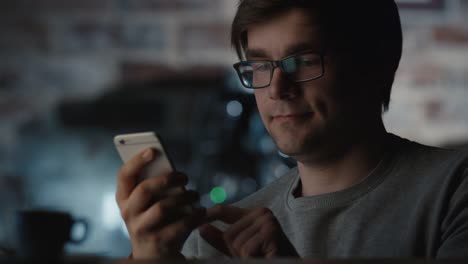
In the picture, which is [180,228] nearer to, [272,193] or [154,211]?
[154,211]

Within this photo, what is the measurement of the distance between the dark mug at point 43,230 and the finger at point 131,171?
190 millimetres

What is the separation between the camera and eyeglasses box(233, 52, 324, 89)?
46.0 inches

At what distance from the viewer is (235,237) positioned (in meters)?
1.03

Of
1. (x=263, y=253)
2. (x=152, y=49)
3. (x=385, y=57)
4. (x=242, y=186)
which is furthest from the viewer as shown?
(x=152, y=49)

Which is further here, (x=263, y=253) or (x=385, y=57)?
(x=385, y=57)

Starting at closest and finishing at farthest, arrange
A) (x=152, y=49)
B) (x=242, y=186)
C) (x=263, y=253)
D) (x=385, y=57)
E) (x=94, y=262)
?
(x=94, y=262), (x=263, y=253), (x=385, y=57), (x=242, y=186), (x=152, y=49)

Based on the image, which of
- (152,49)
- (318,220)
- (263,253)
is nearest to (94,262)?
(263,253)

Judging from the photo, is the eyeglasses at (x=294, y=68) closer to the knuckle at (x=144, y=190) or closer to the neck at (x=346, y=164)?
the neck at (x=346, y=164)

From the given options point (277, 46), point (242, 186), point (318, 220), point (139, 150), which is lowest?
point (242, 186)

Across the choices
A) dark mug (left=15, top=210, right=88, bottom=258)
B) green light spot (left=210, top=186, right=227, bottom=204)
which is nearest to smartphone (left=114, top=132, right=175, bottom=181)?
dark mug (left=15, top=210, right=88, bottom=258)

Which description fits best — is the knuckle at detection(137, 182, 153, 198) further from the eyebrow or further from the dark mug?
the eyebrow

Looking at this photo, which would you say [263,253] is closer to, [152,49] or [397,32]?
[397,32]

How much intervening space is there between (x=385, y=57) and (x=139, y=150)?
1.67ft

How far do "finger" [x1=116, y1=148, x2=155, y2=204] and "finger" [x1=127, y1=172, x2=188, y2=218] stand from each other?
2cm
